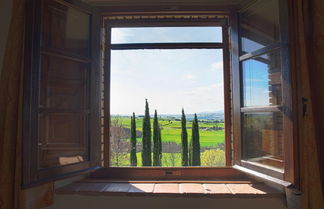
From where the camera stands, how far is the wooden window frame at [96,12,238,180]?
1761 mm

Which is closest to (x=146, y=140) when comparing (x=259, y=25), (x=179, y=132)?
(x=179, y=132)

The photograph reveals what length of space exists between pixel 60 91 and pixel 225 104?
1358 mm

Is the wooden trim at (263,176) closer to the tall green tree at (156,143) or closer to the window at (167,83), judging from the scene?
the window at (167,83)

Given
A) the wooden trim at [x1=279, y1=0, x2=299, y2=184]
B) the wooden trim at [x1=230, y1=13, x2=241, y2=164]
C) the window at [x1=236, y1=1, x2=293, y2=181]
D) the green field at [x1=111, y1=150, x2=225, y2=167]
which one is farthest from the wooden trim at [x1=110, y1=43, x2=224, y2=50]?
the green field at [x1=111, y1=150, x2=225, y2=167]

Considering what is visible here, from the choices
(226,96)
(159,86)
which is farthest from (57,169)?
(226,96)

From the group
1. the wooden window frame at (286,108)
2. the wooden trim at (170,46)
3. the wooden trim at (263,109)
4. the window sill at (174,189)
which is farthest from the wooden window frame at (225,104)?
the wooden window frame at (286,108)

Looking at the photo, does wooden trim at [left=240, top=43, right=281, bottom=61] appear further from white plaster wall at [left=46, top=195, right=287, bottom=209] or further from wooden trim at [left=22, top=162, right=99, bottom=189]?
wooden trim at [left=22, top=162, right=99, bottom=189]

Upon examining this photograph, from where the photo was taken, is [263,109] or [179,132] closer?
[263,109]

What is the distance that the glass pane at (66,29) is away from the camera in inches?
58.2

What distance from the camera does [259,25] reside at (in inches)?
62.3

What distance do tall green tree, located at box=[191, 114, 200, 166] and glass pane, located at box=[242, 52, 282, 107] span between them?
45 centimetres

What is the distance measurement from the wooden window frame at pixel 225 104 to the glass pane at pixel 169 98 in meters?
0.05

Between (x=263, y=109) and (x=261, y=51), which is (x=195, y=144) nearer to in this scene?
(x=263, y=109)

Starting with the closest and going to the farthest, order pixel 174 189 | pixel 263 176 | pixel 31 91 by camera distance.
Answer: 1. pixel 31 91
2. pixel 263 176
3. pixel 174 189
